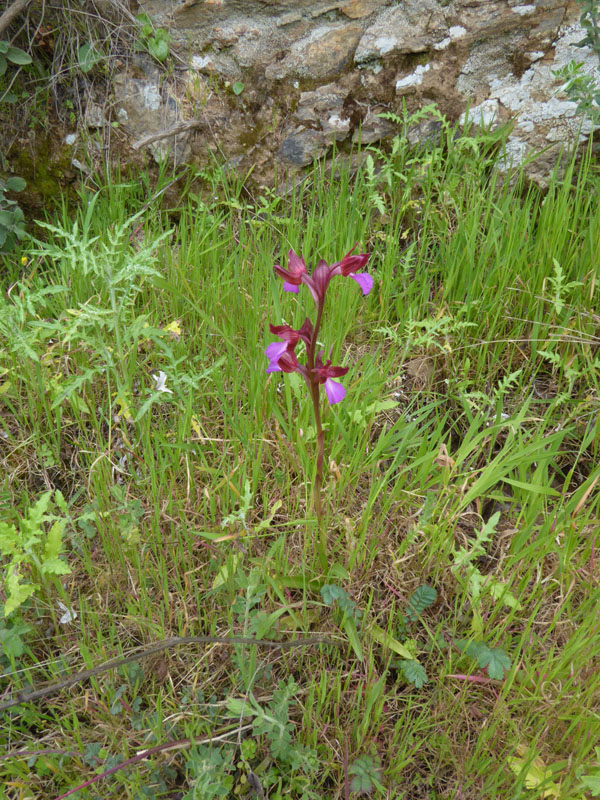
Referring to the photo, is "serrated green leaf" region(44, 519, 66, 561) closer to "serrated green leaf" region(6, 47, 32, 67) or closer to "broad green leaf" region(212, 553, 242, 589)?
"broad green leaf" region(212, 553, 242, 589)

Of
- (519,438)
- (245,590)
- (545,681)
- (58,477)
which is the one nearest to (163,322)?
(58,477)

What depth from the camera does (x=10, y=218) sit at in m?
2.72

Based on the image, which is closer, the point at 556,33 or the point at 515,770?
the point at 515,770

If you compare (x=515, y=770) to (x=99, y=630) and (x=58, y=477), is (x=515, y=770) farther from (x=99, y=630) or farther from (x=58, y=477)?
(x=58, y=477)

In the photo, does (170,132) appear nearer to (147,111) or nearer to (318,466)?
(147,111)

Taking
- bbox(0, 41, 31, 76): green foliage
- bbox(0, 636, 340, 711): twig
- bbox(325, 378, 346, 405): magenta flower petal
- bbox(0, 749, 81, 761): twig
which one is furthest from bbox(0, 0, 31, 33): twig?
bbox(0, 749, 81, 761): twig

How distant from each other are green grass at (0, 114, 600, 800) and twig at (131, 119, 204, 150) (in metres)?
0.49

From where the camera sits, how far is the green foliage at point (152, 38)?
2855mm

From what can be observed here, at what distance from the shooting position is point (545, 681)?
147 cm

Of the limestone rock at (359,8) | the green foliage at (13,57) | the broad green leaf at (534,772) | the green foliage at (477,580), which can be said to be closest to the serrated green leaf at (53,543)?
the green foliage at (477,580)

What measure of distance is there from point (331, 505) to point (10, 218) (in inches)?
81.6

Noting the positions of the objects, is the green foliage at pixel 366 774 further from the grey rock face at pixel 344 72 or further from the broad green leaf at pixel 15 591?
the grey rock face at pixel 344 72

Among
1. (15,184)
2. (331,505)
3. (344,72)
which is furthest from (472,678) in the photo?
(15,184)

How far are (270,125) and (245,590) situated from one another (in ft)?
7.43
